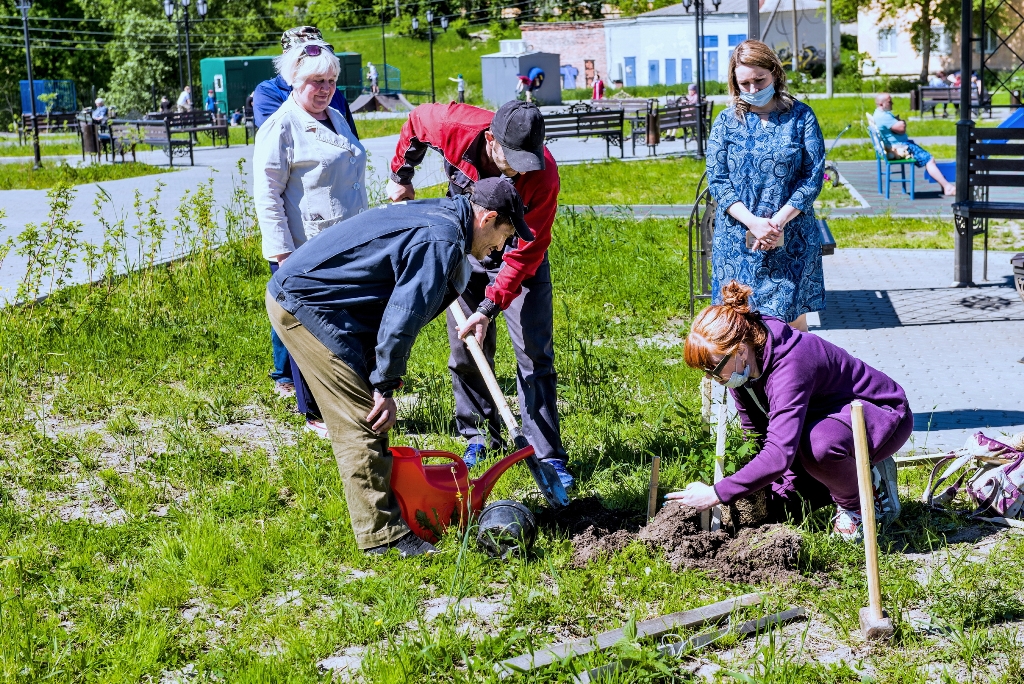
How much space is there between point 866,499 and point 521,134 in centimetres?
186

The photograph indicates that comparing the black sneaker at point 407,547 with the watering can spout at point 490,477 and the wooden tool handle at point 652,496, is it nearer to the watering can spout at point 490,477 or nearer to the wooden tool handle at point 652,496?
the watering can spout at point 490,477

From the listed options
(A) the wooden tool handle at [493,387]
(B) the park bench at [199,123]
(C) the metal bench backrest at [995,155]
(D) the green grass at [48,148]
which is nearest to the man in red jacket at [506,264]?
(A) the wooden tool handle at [493,387]

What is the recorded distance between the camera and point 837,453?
3.92m

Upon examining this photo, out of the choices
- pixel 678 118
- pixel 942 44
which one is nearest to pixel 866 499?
pixel 678 118

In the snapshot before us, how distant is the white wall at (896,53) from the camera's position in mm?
53906

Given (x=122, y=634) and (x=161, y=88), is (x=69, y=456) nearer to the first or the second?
(x=122, y=634)

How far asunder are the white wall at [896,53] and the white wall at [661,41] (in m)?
6.70

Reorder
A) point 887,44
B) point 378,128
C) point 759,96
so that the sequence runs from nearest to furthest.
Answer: point 759,96, point 378,128, point 887,44

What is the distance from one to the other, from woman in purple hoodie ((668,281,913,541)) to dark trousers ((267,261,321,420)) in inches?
88.7

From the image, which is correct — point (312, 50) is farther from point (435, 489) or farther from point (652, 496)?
point (652, 496)

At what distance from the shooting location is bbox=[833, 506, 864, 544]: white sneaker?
4.06 m

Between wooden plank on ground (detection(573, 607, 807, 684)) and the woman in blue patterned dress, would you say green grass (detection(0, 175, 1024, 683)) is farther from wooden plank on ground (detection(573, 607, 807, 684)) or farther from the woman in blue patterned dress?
the woman in blue patterned dress

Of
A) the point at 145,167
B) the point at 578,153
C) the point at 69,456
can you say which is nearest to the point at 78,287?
the point at 69,456

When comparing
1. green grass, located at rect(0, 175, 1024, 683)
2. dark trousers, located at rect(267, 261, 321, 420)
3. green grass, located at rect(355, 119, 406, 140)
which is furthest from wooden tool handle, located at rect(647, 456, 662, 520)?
green grass, located at rect(355, 119, 406, 140)
